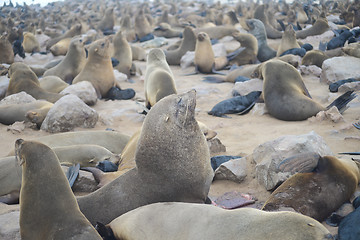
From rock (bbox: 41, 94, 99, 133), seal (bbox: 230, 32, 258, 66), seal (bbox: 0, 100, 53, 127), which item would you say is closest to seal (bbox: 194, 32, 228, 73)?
seal (bbox: 230, 32, 258, 66)

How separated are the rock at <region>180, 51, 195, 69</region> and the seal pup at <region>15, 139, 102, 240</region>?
875cm

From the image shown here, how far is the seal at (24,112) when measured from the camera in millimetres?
5988

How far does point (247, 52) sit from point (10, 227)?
874 centimetres

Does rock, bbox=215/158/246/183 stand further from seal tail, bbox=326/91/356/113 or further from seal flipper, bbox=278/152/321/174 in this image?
seal tail, bbox=326/91/356/113

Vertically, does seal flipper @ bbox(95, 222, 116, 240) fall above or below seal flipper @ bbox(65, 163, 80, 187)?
above

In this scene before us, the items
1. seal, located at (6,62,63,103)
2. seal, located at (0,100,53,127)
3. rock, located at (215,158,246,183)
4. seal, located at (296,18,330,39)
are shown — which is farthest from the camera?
seal, located at (296,18,330,39)

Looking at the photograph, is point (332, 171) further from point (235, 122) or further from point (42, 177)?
point (235, 122)

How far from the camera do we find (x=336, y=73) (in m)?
7.36

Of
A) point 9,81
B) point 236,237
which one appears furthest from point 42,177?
point 9,81

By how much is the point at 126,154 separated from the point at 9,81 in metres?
4.44

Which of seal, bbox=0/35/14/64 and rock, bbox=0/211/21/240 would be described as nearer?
rock, bbox=0/211/21/240

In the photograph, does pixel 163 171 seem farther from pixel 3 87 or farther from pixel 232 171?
pixel 3 87

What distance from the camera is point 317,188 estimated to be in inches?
116

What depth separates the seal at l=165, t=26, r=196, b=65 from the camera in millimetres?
11969
